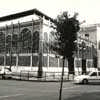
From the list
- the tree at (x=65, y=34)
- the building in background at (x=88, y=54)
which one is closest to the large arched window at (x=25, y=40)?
the building in background at (x=88, y=54)

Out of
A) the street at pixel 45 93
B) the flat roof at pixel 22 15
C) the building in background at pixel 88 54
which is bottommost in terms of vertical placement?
the street at pixel 45 93

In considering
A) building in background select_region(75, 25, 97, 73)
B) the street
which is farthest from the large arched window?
the street

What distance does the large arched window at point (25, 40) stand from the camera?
1677 inches

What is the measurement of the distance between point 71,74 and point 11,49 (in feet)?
56.3

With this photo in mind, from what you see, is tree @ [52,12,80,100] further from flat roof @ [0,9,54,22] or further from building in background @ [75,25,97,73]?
flat roof @ [0,9,54,22]

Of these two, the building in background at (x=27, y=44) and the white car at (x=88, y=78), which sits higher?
the building in background at (x=27, y=44)

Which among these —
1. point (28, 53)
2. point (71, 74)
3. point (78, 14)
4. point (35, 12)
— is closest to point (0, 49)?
point (28, 53)

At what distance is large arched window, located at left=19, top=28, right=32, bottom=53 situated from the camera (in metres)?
42.6

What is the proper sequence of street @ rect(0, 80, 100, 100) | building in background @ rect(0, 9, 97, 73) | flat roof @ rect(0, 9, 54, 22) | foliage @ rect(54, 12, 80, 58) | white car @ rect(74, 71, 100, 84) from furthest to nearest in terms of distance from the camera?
flat roof @ rect(0, 9, 54, 22), building in background @ rect(0, 9, 97, 73), white car @ rect(74, 71, 100, 84), street @ rect(0, 80, 100, 100), foliage @ rect(54, 12, 80, 58)

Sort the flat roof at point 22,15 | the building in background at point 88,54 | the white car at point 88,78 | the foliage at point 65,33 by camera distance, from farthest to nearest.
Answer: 1. the building in background at point 88,54
2. the flat roof at point 22,15
3. the white car at point 88,78
4. the foliage at point 65,33

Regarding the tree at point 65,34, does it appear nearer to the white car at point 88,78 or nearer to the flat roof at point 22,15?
the white car at point 88,78

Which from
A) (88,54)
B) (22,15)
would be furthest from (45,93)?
(88,54)

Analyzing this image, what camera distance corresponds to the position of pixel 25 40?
4325 cm

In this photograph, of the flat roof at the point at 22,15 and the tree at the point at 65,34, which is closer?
the tree at the point at 65,34
